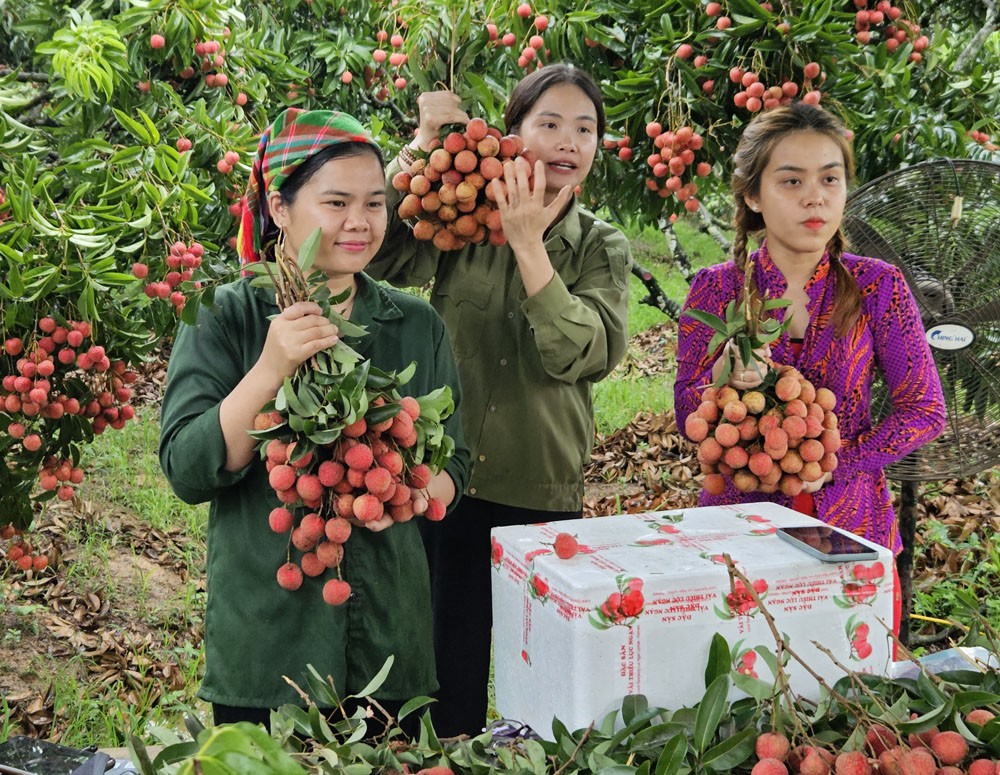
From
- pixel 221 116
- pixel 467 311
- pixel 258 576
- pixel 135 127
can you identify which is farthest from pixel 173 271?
pixel 258 576

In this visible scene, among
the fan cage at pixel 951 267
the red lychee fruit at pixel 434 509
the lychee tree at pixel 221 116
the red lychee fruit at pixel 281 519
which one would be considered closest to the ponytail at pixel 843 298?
the fan cage at pixel 951 267

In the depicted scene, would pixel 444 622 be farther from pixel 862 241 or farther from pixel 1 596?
pixel 1 596

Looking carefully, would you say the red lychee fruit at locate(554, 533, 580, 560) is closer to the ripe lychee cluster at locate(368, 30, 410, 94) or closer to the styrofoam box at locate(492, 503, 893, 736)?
the styrofoam box at locate(492, 503, 893, 736)

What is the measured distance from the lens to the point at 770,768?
45.7 inches

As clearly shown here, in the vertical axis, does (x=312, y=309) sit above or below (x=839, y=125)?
below

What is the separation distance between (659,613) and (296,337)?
0.61 meters

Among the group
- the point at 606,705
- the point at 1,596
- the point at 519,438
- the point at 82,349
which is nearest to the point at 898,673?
the point at 606,705

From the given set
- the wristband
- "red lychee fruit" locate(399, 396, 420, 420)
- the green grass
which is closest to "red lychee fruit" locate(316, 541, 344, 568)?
"red lychee fruit" locate(399, 396, 420, 420)

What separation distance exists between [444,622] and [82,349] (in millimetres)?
1085

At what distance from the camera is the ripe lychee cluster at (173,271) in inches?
101

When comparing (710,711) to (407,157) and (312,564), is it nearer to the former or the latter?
(312,564)

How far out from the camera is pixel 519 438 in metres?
2.19

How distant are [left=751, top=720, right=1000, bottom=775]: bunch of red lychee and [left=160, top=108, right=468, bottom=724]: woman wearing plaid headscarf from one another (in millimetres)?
688

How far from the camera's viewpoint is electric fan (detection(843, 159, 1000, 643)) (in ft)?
7.95
